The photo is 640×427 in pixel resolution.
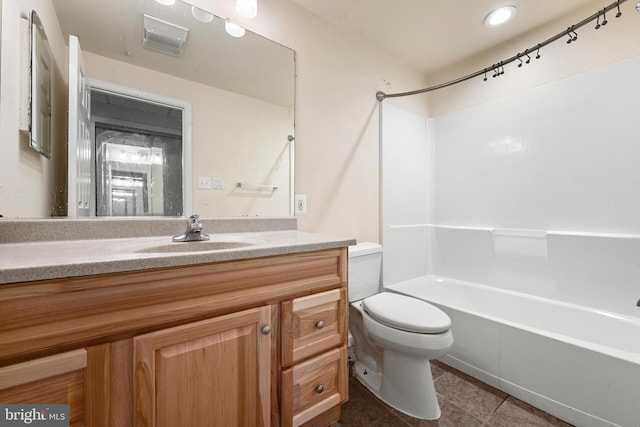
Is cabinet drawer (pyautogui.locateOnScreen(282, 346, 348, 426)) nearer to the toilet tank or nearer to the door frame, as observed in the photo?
the toilet tank

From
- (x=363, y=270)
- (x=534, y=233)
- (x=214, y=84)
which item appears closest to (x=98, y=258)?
(x=214, y=84)

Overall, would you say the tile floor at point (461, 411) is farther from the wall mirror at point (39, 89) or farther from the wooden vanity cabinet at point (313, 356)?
the wall mirror at point (39, 89)

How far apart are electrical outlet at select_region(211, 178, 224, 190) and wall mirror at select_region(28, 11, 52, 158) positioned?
0.60 m

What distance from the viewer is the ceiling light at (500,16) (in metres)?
1.66

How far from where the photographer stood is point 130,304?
2.15 feet

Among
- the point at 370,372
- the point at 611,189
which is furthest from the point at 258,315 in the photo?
the point at 611,189

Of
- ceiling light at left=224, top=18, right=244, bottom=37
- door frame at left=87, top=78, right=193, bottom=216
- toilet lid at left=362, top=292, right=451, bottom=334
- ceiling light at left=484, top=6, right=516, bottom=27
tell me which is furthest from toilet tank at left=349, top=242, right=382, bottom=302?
ceiling light at left=484, top=6, right=516, bottom=27

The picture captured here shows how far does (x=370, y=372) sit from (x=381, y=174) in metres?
1.39

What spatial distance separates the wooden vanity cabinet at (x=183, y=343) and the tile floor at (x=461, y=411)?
1.14ft

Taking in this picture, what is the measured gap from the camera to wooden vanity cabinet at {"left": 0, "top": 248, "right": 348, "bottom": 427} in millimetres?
563

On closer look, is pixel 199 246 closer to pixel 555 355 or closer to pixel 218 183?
pixel 218 183

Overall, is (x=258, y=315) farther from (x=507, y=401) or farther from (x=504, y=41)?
(x=504, y=41)

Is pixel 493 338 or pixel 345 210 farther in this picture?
pixel 345 210

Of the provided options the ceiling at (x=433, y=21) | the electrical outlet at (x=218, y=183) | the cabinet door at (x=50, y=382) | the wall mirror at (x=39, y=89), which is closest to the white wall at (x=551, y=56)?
the ceiling at (x=433, y=21)
